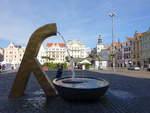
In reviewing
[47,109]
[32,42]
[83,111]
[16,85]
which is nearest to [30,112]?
[47,109]

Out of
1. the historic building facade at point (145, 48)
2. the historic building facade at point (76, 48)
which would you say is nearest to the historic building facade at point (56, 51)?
the historic building facade at point (76, 48)

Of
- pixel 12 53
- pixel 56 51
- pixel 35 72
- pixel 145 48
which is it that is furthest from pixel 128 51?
pixel 35 72

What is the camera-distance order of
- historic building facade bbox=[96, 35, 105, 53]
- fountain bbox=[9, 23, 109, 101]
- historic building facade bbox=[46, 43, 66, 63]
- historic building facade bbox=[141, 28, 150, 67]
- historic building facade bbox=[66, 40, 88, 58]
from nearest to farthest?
fountain bbox=[9, 23, 109, 101] < historic building facade bbox=[141, 28, 150, 67] < historic building facade bbox=[66, 40, 88, 58] < historic building facade bbox=[46, 43, 66, 63] < historic building facade bbox=[96, 35, 105, 53]

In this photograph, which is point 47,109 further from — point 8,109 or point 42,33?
point 42,33

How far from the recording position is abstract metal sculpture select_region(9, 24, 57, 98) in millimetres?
8625

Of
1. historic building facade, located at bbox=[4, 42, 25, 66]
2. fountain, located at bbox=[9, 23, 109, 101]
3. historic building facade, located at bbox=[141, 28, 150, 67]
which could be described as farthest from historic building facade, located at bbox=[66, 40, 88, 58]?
fountain, located at bbox=[9, 23, 109, 101]

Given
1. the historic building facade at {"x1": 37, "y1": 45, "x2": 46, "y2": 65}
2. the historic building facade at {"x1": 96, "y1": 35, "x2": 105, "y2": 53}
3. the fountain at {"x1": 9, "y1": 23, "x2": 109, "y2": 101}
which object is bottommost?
the fountain at {"x1": 9, "y1": 23, "x2": 109, "y2": 101}

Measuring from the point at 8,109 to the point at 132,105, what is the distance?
4706 mm

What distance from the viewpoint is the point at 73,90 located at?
23.8 feet

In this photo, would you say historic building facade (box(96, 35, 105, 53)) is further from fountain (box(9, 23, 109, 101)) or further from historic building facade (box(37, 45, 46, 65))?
fountain (box(9, 23, 109, 101))

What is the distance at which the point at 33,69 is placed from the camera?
8.72 meters

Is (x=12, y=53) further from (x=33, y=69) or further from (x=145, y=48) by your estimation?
(x=33, y=69)

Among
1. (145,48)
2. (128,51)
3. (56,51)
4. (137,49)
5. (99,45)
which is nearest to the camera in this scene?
(145,48)

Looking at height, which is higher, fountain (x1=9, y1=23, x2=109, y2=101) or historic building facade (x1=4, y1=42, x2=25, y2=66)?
historic building facade (x1=4, y1=42, x2=25, y2=66)
